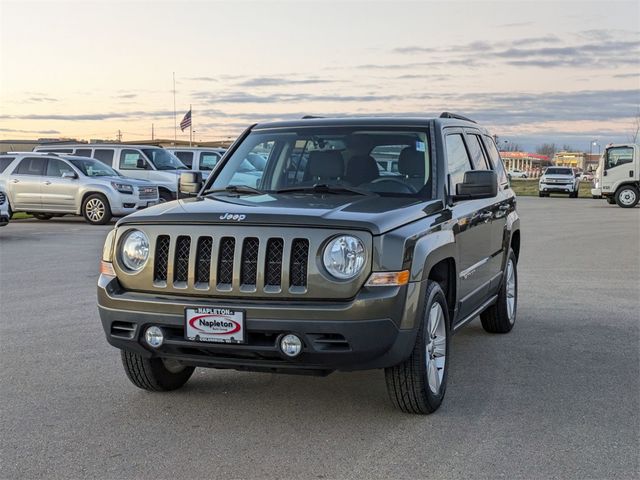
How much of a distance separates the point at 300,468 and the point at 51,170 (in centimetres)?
1787

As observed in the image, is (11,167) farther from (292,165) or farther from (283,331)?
(283,331)

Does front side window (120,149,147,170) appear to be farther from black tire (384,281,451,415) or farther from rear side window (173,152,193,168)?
black tire (384,281,451,415)

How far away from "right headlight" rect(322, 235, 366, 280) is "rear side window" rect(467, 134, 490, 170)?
250 cm

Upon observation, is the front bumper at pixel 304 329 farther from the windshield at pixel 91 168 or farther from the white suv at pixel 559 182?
Answer: the white suv at pixel 559 182

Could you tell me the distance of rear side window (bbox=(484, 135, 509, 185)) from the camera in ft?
24.6

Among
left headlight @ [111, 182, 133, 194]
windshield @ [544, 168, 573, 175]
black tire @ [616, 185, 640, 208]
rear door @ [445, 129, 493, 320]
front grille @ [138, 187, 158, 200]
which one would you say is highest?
rear door @ [445, 129, 493, 320]

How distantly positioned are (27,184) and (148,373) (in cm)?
1655

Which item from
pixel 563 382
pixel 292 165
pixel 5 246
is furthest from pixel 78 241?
pixel 563 382

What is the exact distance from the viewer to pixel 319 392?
5.49 metres

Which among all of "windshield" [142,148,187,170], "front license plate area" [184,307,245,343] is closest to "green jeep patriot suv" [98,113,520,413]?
"front license plate area" [184,307,245,343]

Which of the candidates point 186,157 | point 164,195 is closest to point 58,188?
point 164,195

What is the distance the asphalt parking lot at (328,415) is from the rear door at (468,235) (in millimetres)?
582

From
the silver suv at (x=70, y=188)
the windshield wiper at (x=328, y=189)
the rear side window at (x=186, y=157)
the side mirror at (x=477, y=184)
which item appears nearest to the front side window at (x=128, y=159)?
the silver suv at (x=70, y=188)

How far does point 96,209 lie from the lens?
19891mm
